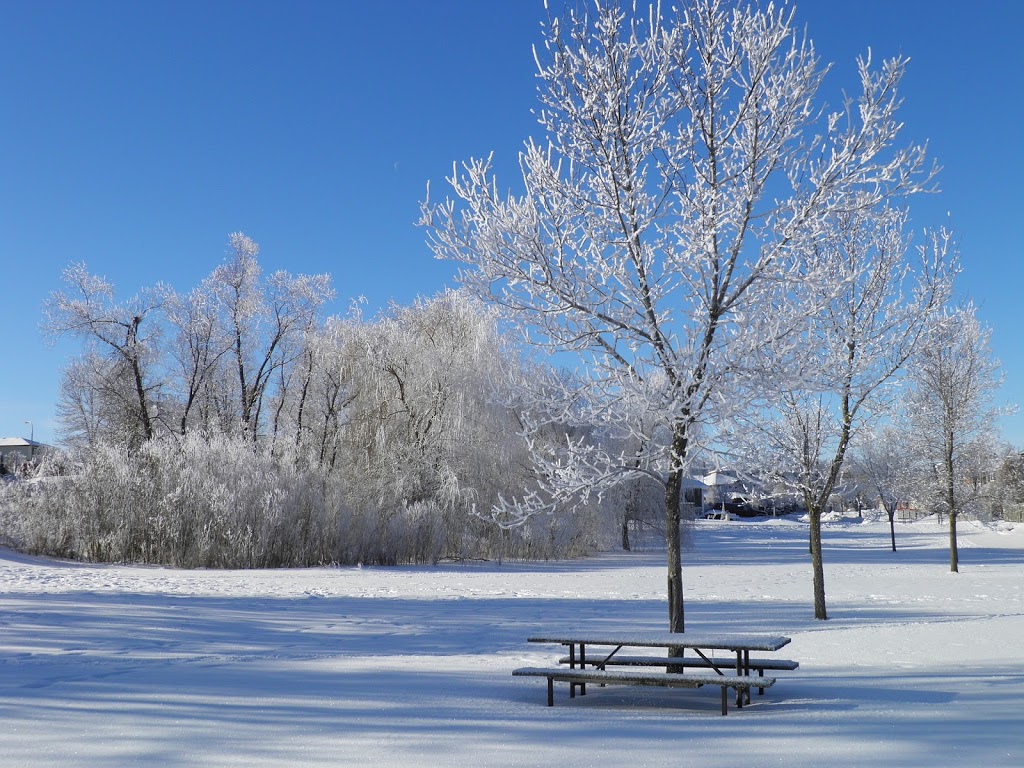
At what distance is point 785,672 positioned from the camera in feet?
27.5

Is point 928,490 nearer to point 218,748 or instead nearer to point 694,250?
point 694,250

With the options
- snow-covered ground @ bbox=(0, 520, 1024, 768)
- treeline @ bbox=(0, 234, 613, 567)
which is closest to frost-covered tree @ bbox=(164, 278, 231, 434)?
treeline @ bbox=(0, 234, 613, 567)

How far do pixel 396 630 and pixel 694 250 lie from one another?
6421 millimetres

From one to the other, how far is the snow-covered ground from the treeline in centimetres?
603

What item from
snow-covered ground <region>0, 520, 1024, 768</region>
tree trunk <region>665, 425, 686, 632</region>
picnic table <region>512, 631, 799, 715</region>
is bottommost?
snow-covered ground <region>0, 520, 1024, 768</region>

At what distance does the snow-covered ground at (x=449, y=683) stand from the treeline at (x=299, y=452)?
603 cm

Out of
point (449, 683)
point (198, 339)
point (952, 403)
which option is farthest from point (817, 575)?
point (198, 339)

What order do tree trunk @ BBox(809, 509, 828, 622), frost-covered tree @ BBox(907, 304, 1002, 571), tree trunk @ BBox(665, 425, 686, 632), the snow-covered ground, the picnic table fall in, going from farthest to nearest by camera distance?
frost-covered tree @ BBox(907, 304, 1002, 571) → tree trunk @ BBox(809, 509, 828, 622) → tree trunk @ BBox(665, 425, 686, 632) → the picnic table → the snow-covered ground

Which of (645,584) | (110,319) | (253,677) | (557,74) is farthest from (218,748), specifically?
(110,319)

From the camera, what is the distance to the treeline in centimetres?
2388

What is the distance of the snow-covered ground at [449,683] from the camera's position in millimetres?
5320

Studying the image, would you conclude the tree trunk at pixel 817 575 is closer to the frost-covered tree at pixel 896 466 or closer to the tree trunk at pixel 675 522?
the tree trunk at pixel 675 522

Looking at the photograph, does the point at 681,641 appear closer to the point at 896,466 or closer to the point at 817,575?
the point at 817,575

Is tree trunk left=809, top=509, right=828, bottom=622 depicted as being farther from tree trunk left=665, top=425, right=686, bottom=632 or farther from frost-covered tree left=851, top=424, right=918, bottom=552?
frost-covered tree left=851, top=424, right=918, bottom=552
